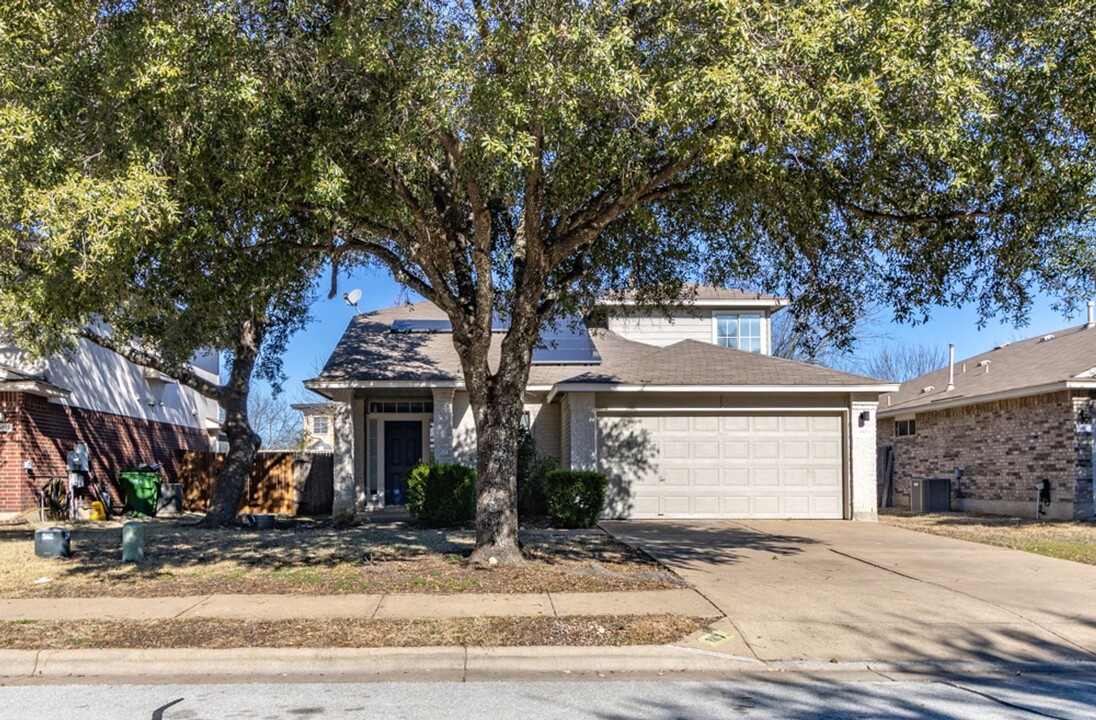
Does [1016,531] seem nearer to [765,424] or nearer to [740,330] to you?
[765,424]

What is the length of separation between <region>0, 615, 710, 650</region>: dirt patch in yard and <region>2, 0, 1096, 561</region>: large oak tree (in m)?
2.73

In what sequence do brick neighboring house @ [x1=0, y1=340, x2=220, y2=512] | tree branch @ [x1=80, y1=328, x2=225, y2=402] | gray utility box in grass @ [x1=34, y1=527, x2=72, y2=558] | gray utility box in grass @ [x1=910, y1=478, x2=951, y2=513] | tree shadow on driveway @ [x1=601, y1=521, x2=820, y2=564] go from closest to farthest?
gray utility box in grass @ [x1=34, y1=527, x2=72, y2=558] → tree shadow on driveway @ [x1=601, y1=521, x2=820, y2=564] → tree branch @ [x1=80, y1=328, x2=225, y2=402] → brick neighboring house @ [x1=0, y1=340, x2=220, y2=512] → gray utility box in grass @ [x1=910, y1=478, x2=951, y2=513]

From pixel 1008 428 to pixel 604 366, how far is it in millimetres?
9241

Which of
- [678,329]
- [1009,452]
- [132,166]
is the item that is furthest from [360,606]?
[678,329]

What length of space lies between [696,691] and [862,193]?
21.9ft

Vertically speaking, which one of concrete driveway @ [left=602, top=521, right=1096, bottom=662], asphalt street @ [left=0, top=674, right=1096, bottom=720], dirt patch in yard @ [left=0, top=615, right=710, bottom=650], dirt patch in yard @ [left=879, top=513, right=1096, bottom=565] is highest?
dirt patch in yard @ [left=0, top=615, right=710, bottom=650]

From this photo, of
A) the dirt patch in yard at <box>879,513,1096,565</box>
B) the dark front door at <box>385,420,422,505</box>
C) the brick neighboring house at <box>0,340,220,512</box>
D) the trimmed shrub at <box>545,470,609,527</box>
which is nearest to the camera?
the dirt patch in yard at <box>879,513,1096,565</box>

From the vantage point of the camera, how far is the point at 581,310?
46.4 ft

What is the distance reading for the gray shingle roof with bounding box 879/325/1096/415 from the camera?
19.3m

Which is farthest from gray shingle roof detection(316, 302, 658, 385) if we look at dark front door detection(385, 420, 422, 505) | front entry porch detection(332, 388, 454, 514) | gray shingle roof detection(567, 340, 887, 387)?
dark front door detection(385, 420, 422, 505)

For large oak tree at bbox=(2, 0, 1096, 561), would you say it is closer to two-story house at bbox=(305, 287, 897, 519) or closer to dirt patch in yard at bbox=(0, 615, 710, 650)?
dirt patch in yard at bbox=(0, 615, 710, 650)

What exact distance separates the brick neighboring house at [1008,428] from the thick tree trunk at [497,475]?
42.5ft

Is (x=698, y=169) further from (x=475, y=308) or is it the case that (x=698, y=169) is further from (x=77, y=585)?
(x=77, y=585)

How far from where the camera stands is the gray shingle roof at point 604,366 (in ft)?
59.5
